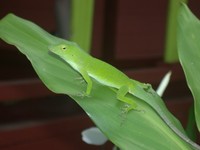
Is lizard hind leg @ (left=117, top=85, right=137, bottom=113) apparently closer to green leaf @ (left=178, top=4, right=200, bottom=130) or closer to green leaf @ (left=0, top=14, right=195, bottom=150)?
green leaf @ (left=0, top=14, right=195, bottom=150)

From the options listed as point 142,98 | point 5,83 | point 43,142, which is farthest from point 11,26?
point 43,142

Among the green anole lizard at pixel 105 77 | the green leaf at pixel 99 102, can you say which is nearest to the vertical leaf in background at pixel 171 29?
the green anole lizard at pixel 105 77

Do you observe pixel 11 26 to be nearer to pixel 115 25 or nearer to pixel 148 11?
pixel 115 25

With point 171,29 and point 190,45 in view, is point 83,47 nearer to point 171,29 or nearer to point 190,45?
point 171,29

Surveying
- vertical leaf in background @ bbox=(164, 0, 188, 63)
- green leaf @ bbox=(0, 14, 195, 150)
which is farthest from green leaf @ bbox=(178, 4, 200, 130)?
vertical leaf in background @ bbox=(164, 0, 188, 63)

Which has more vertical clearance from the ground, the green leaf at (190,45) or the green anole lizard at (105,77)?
the green leaf at (190,45)

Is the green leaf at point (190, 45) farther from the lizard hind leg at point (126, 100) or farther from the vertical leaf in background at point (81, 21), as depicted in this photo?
the vertical leaf in background at point (81, 21)

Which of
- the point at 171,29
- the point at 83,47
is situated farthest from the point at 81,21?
the point at 171,29
